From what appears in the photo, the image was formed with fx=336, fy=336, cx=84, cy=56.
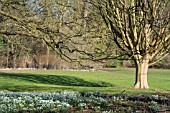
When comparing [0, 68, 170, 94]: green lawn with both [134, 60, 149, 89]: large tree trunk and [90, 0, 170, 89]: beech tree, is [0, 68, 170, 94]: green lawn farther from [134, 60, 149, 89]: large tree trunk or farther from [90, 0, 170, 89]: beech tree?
[90, 0, 170, 89]: beech tree

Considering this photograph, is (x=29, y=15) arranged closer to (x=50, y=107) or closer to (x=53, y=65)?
(x=50, y=107)

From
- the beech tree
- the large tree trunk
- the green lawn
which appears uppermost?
the beech tree

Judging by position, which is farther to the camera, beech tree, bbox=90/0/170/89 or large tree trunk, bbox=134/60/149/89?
large tree trunk, bbox=134/60/149/89

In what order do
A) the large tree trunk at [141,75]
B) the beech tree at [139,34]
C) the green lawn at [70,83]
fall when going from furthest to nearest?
the large tree trunk at [141,75] < the green lawn at [70,83] < the beech tree at [139,34]

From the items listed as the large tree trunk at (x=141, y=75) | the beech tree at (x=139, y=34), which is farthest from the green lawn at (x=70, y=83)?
the beech tree at (x=139, y=34)

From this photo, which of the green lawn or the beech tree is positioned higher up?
the beech tree

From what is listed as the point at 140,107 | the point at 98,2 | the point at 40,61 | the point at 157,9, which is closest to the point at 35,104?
the point at 140,107

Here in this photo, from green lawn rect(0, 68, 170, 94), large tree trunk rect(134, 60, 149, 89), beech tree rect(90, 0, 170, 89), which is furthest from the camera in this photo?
large tree trunk rect(134, 60, 149, 89)

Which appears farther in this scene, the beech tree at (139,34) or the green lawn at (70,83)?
the green lawn at (70,83)

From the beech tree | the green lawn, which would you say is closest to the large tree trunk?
the beech tree

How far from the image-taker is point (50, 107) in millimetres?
7316

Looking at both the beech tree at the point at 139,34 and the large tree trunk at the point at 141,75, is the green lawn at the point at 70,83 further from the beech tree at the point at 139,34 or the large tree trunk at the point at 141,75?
the beech tree at the point at 139,34

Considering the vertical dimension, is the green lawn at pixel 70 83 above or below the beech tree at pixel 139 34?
below

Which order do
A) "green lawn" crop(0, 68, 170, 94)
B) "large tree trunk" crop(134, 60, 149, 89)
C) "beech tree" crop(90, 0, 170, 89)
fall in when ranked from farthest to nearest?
"large tree trunk" crop(134, 60, 149, 89) < "green lawn" crop(0, 68, 170, 94) < "beech tree" crop(90, 0, 170, 89)
